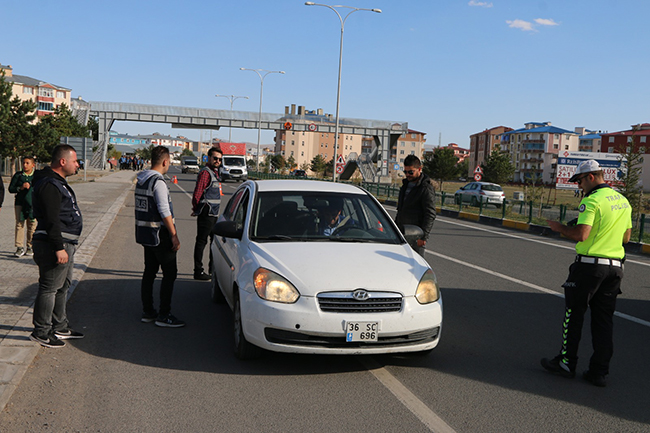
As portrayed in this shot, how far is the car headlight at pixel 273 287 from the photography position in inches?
192

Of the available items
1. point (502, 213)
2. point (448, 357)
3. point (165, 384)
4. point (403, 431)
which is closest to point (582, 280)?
point (448, 357)

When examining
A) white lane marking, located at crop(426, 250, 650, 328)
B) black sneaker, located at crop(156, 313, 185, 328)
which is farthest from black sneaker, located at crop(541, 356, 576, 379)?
black sneaker, located at crop(156, 313, 185, 328)

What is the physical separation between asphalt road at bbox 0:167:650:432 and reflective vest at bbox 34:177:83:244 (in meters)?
0.99

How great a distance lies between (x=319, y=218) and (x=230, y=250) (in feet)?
2.99

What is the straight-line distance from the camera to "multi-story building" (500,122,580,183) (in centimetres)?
14725

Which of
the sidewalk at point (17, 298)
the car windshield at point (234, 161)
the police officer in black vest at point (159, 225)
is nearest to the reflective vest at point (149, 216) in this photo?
the police officer in black vest at point (159, 225)

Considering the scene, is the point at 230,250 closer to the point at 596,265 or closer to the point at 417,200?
the point at 417,200

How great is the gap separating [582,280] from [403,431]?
6.41 feet

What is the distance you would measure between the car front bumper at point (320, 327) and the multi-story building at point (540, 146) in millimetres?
145597

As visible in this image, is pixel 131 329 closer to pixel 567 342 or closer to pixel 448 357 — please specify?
pixel 448 357

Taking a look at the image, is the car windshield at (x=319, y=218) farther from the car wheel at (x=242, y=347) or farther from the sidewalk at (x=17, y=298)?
the sidewalk at (x=17, y=298)

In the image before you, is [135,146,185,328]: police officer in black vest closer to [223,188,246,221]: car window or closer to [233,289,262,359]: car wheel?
[223,188,246,221]: car window

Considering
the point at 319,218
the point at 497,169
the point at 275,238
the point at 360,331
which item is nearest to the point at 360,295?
the point at 360,331

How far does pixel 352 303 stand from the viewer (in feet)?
15.8
